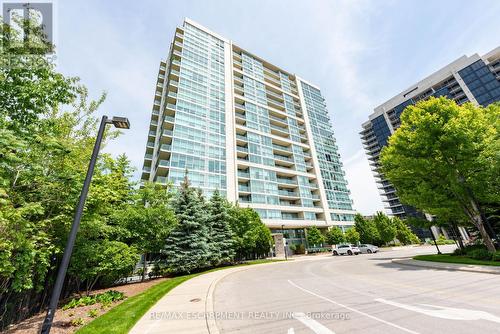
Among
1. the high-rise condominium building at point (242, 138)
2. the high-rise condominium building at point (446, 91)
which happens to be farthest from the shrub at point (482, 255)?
the high-rise condominium building at point (446, 91)

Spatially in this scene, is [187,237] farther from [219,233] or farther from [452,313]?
[452,313]

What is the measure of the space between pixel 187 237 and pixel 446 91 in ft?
329

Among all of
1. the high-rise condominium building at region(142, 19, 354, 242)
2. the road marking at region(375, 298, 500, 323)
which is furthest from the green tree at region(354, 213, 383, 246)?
the road marking at region(375, 298, 500, 323)

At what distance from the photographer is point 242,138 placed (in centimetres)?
5050

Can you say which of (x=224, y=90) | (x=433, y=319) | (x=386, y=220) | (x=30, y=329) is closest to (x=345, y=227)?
(x=386, y=220)

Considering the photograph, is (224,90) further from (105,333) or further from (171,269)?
(105,333)

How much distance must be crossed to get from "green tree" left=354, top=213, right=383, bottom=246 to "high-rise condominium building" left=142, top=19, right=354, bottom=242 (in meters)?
5.29

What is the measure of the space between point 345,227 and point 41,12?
200 ft

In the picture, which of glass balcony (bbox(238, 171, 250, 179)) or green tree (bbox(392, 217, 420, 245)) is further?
green tree (bbox(392, 217, 420, 245))

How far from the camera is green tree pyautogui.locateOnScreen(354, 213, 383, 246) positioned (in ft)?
162

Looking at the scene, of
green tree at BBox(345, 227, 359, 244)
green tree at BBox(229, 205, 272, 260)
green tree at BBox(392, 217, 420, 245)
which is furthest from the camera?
green tree at BBox(392, 217, 420, 245)

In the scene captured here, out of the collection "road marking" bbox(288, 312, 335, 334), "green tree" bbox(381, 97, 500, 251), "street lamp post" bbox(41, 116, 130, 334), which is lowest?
"road marking" bbox(288, 312, 335, 334)

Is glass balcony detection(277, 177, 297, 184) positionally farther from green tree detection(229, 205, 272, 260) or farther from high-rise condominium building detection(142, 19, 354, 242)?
green tree detection(229, 205, 272, 260)

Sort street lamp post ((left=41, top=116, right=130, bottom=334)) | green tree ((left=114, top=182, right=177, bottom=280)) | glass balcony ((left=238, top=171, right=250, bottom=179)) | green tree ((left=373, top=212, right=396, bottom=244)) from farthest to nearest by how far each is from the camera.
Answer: green tree ((left=373, top=212, right=396, bottom=244)) < glass balcony ((left=238, top=171, right=250, bottom=179)) < green tree ((left=114, top=182, right=177, bottom=280)) < street lamp post ((left=41, top=116, right=130, bottom=334))
